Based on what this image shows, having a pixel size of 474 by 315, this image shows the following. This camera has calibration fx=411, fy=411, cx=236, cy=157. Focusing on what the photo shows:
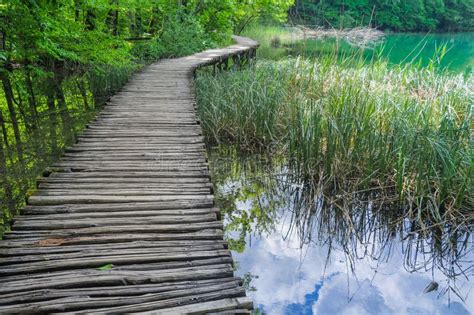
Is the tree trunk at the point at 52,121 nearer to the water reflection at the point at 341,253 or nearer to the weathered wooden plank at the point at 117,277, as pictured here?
the water reflection at the point at 341,253

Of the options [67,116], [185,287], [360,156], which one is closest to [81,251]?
[185,287]

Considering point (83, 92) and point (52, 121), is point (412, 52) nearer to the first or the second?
point (52, 121)

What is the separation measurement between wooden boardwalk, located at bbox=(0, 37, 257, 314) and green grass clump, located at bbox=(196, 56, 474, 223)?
4.76 feet

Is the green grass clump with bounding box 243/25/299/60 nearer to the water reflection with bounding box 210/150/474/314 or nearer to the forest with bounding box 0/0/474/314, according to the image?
the forest with bounding box 0/0/474/314

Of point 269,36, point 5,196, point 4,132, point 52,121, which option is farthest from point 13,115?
point 269,36

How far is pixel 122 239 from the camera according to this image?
8.30 feet

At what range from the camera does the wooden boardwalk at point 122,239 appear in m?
2.01

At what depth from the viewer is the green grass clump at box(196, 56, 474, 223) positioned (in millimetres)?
3850

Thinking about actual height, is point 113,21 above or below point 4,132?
above

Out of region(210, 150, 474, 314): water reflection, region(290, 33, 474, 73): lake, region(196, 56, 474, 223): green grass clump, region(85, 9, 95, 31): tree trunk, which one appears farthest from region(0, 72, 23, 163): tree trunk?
region(290, 33, 474, 73): lake

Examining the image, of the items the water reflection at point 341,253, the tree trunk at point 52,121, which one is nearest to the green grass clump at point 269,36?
the tree trunk at point 52,121

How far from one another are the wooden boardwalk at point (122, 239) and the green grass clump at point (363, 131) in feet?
4.76

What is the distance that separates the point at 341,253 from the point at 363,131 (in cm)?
139

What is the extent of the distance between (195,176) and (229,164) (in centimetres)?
216
